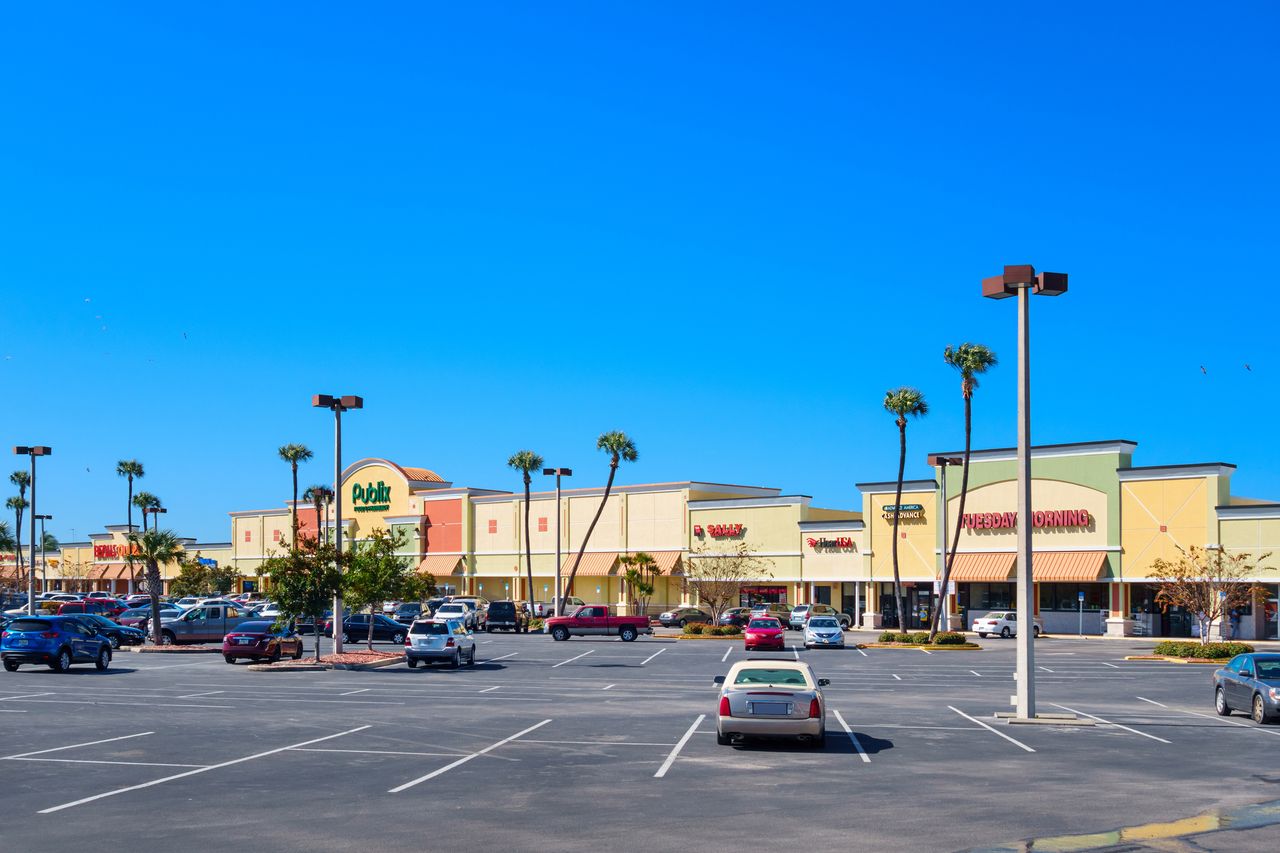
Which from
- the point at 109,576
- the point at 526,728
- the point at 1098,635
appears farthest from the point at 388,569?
the point at 109,576

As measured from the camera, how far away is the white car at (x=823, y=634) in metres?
56.7

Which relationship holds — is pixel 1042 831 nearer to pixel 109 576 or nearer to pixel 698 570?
pixel 698 570

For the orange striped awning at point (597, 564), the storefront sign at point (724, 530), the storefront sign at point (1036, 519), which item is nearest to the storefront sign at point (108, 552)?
the orange striped awning at point (597, 564)

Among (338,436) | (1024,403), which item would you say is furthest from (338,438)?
(1024,403)

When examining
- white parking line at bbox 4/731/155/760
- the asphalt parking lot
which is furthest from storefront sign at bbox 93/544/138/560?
white parking line at bbox 4/731/155/760

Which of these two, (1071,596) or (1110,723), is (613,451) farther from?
(1110,723)

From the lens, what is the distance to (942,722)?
1011 inches

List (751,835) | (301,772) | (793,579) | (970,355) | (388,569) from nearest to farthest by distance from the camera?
(751,835)
(301,772)
(388,569)
(970,355)
(793,579)

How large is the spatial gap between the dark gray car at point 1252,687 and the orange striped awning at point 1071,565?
133 ft

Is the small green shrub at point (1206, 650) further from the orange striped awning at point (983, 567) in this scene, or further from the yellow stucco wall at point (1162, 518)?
the orange striped awning at point (983, 567)

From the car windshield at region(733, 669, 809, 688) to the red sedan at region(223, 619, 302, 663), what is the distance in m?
27.6

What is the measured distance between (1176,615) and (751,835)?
59.0m

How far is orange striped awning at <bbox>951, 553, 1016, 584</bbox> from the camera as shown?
7224 centimetres

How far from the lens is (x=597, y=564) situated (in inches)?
3573
